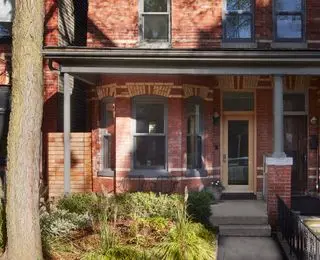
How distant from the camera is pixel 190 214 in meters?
9.57

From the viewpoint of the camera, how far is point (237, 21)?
526 inches

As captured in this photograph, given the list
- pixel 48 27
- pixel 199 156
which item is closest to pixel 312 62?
pixel 199 156

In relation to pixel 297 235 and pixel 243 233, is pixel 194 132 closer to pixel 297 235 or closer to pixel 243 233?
pixel 243 233

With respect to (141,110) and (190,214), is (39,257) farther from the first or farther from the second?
(141,110)

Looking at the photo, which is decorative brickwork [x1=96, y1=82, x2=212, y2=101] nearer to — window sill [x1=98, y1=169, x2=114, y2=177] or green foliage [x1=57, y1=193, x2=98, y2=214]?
window sill [x1=98, y1=169, x2=114, y2=177]

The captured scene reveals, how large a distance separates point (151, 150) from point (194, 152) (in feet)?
4.01

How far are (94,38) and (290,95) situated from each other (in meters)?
5.95

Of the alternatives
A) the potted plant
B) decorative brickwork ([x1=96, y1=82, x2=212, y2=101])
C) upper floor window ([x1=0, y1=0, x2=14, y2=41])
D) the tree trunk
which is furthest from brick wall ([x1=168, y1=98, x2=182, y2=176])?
the tree trunk

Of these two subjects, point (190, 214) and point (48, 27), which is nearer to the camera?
point (190, 214)

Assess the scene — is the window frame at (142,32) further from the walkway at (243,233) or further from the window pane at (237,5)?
the walkway at (243,233)

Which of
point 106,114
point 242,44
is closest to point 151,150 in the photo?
point 106,114

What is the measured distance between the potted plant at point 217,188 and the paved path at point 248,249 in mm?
2670

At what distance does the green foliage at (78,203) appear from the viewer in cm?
960

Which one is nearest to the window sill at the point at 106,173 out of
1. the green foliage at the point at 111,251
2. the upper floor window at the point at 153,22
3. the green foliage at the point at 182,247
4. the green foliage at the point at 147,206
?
the green foliage at the point at 147,206
